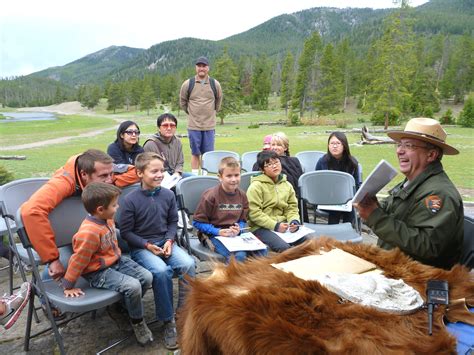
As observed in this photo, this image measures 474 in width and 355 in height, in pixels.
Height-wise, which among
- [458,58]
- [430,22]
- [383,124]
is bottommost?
[383,124]

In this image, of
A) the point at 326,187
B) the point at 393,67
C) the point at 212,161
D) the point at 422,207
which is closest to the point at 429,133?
the point at 422,207

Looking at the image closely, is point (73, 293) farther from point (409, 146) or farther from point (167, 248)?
point (409, 146)

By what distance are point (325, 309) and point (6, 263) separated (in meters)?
4.52

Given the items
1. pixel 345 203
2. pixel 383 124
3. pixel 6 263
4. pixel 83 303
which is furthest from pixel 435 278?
pixel 383 124

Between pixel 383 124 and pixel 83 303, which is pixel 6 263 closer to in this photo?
pixel 83 303

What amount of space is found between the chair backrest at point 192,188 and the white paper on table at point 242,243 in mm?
726

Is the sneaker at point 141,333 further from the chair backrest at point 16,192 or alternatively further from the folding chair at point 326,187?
the folding chair at point 326,187

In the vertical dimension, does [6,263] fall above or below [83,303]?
below

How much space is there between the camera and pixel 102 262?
2.77 m

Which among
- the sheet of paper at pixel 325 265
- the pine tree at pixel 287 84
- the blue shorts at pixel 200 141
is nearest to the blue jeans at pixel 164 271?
the sheet of paper at pixel 325 265

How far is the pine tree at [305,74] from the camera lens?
43781mm

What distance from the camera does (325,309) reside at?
1.33 m

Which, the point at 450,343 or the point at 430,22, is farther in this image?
the point at 430,22

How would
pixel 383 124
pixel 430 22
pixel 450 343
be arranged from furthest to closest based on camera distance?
pixel 430 22 < pixel 383 124 < pixel 450 343
